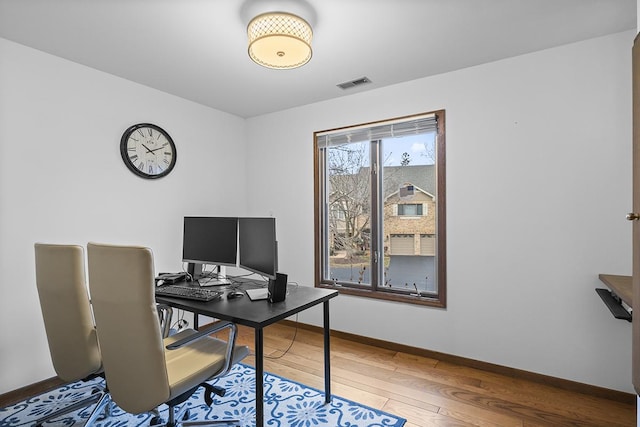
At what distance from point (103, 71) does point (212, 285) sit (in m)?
2.06

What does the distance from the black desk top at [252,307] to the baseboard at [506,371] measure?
1259 millimetres

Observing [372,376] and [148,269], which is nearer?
[148,269]

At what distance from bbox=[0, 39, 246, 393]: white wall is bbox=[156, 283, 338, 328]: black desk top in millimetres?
1129

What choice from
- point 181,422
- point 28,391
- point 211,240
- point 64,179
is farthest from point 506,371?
point 64,179

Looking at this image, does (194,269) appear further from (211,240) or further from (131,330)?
(131,330)

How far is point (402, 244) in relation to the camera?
10.2 feet

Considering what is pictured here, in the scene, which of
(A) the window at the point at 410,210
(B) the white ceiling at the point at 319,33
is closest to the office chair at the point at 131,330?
(B) the white ceiling at the point at 319,33

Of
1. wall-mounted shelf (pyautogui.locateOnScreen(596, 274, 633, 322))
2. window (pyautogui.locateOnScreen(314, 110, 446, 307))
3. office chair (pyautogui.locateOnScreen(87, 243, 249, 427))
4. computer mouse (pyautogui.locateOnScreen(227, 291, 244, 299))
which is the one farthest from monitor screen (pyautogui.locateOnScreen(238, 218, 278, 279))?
wall-mounted shelf (pyautogui.locateOnScreen(596, 274, 633, 322))

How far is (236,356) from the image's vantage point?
6.04ft

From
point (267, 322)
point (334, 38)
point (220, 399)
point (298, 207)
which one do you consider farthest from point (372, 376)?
point (334, 38)

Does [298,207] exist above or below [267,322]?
above

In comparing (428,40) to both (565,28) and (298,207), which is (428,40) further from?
(298,207)

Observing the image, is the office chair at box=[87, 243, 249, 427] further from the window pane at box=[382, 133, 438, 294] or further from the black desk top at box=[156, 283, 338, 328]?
→ the window pane at box=[382, 133, 438, 294]

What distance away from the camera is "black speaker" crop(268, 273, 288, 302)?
1.92 metres
